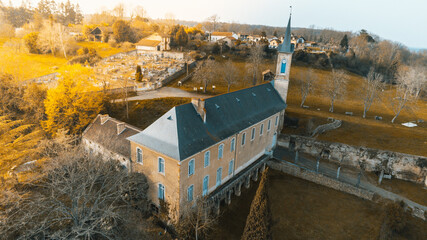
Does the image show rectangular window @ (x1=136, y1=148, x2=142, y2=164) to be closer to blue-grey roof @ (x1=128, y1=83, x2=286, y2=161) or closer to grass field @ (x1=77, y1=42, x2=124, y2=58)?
blue-grey roof @ (x1=128, y1=83, x2=286, y2=161)

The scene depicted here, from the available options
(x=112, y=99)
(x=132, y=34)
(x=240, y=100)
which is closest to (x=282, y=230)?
(x=240, y=100)

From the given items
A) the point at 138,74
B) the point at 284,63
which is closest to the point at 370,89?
the point at 284,63

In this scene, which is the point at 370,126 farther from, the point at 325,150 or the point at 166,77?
the point at 166,77

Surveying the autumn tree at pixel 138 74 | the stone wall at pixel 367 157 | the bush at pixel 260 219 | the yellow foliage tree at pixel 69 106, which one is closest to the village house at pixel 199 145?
the yellow foliage tree at pixel 69 106

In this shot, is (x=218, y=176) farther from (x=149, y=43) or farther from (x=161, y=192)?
(x=149, y=43)

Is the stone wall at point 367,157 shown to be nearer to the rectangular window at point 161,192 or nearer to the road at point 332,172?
the road at point 332,172

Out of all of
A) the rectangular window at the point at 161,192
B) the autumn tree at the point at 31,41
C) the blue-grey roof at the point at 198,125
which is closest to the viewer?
the blue-grey roof at the point at 198,125
